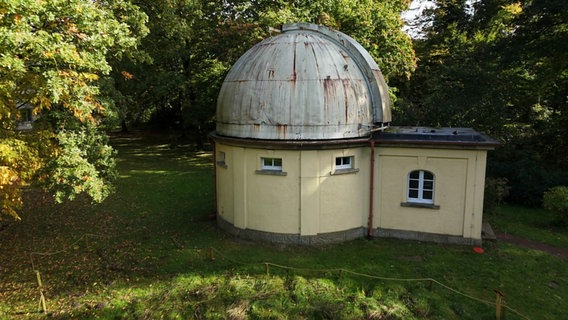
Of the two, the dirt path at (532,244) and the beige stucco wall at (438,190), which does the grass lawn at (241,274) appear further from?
the beige stucco wall at (438,190)

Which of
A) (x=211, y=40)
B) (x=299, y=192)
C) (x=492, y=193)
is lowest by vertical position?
(x=492, y=193)

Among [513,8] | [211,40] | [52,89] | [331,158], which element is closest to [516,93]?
[513,8]

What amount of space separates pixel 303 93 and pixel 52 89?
8.02 metres

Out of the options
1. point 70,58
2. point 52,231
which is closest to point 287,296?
point 70,58

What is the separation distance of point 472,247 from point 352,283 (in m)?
5.80

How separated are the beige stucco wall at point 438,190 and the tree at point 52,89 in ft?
35.0

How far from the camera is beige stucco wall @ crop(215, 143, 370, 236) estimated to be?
15.2m

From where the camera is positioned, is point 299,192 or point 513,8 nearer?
point 299,192

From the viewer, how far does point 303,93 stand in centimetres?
1491

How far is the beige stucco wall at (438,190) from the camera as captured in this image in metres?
15.2

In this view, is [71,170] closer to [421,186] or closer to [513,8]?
[421,186]

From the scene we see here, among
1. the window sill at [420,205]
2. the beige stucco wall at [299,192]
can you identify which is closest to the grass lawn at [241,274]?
the beige stucco wall at [299,192]

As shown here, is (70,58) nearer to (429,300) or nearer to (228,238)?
(228,238)

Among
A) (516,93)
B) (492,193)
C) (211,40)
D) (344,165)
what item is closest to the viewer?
(344,165)
